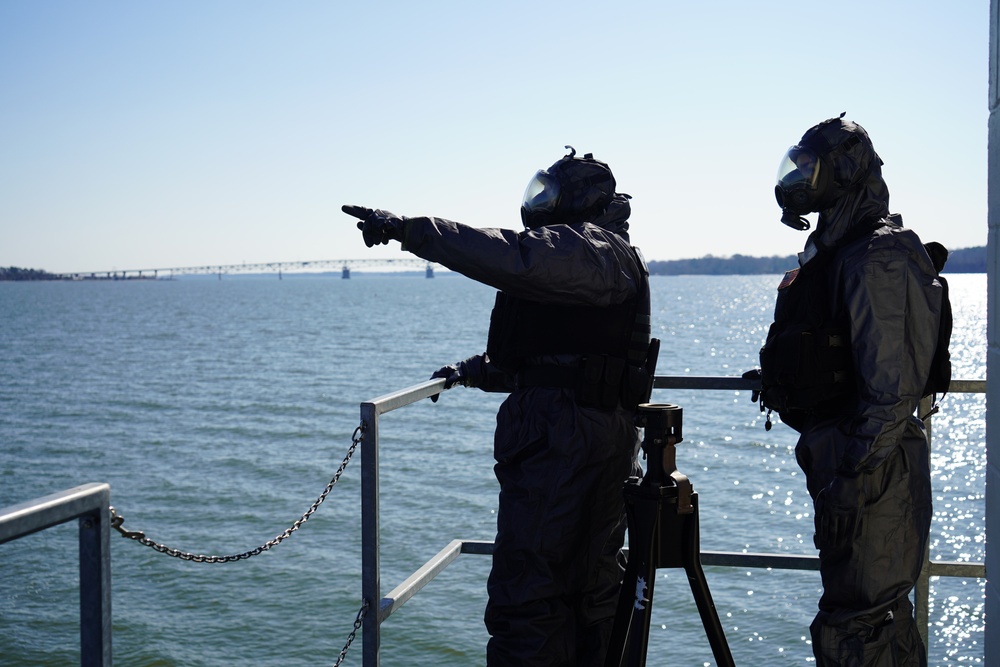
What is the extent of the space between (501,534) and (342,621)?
28.6ft

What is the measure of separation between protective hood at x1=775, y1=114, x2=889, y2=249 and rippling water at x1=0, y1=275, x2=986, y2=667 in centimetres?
753

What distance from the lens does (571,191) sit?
363 centimetres

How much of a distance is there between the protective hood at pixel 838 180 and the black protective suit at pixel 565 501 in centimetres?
63

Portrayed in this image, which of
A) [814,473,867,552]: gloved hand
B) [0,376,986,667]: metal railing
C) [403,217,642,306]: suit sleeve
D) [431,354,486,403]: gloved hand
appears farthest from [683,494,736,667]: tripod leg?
[431,354,486,403]: gloved hand

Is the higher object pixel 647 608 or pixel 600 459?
pixel 600 459

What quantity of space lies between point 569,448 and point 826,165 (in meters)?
1.28

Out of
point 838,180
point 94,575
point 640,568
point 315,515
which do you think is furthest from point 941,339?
point 315,515

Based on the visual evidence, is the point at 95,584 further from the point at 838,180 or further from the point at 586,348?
the point at 838,180

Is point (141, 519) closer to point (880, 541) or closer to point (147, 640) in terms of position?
point (147, 640)

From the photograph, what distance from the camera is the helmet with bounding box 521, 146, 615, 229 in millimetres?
3625

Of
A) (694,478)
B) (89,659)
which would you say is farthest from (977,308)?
(89,659)

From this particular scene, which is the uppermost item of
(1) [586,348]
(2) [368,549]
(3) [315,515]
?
(1) [586,348]

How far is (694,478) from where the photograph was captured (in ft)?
57.4

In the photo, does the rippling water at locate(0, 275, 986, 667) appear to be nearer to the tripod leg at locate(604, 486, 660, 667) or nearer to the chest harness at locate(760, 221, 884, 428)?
the chest harness at locate(760, 221, 884, 428)
